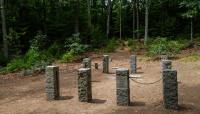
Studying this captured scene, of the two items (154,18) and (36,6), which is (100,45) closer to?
(36,6)

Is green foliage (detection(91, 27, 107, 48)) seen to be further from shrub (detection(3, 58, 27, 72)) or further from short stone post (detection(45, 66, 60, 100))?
short stone post (detection(45, 66, 60, 100))

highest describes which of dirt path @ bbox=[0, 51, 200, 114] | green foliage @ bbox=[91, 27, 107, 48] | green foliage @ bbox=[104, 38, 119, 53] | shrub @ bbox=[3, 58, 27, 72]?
green foliage @ bbox=[91, 27, 107, 48]

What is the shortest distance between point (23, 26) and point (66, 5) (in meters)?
5.42

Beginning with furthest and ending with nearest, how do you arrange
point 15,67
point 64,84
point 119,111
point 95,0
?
point 95,0 < point 15,67 < point 64,84 < point 119,111

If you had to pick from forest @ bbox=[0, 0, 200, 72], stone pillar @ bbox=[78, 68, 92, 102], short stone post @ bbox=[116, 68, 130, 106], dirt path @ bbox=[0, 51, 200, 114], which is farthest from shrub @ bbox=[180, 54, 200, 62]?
stone pillar @ bbox=[78, 68, 92, 102]

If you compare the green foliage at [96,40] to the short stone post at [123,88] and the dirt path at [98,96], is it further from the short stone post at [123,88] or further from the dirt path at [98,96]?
the short stone post at [123,88]

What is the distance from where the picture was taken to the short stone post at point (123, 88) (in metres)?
11.0

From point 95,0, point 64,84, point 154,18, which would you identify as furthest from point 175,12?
point 64,84

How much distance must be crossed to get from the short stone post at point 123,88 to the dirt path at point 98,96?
0.77 feet

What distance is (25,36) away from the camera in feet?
107

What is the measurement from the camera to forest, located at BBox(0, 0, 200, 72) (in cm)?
2456

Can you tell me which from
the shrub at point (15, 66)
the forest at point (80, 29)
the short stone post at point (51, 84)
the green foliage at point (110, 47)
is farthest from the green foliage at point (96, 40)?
the short stone post at point (51, 84)

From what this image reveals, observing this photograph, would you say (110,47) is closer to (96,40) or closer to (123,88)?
(96,40)

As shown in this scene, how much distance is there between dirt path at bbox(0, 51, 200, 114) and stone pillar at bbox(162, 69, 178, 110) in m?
0.24
